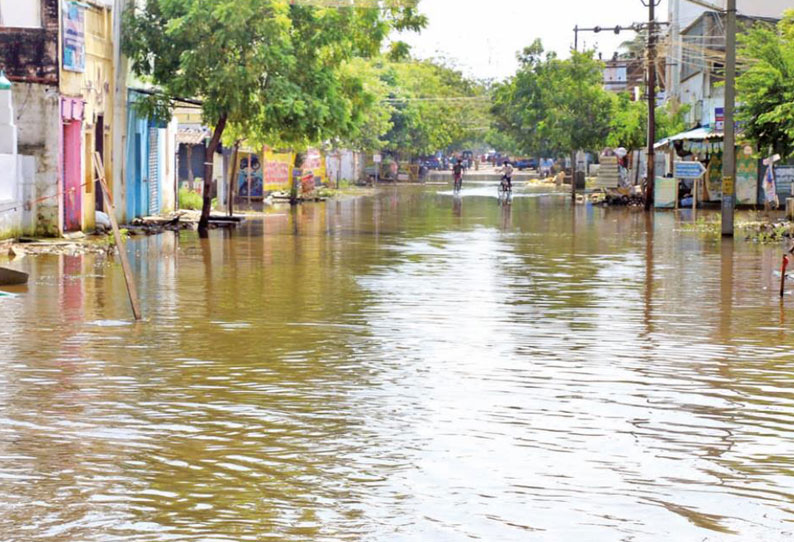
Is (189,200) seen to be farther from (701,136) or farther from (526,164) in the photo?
(526,164)

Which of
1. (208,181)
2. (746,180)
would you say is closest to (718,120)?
(746,180)

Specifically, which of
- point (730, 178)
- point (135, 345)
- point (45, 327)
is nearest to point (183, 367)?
point (135, 345)

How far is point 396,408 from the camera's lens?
11.0 metres

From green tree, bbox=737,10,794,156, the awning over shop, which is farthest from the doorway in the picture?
the awning over shop

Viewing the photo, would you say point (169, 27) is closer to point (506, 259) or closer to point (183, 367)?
point (506, 259)

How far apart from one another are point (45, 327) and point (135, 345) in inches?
80.3

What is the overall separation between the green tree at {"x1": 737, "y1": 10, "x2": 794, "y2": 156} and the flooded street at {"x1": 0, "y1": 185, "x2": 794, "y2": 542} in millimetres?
15811

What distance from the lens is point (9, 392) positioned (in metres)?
11.7

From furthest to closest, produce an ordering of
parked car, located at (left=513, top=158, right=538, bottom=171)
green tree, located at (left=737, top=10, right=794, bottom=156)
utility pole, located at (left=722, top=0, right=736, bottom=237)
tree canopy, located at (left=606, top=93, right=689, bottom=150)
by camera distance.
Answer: parked car, located at (left=513, top=158, right=538, bottom=171) < tree canopy, located at (left=606, top=93, right=689, bottom=150) < green tree, located at (left=737, top=10, right=794, bottom=156) < utility pole, located at (left=722, top=0, right=736, bottom=237)

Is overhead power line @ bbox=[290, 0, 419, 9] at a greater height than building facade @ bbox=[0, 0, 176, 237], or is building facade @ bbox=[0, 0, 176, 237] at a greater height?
overhead power line @ bbox=[290, 0, 419, 9]

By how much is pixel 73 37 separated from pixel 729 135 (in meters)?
15.8

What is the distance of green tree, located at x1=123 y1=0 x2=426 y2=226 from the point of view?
36.0 meters

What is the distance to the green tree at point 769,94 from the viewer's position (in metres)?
37.6

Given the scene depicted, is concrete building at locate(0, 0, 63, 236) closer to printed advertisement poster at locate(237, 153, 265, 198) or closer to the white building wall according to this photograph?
the white building wall
